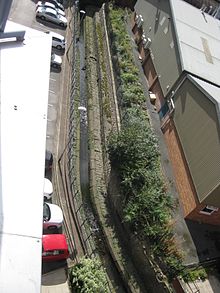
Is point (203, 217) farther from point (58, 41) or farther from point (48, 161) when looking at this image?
point (58, 41)

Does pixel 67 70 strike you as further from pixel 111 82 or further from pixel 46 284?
pixel 46 284

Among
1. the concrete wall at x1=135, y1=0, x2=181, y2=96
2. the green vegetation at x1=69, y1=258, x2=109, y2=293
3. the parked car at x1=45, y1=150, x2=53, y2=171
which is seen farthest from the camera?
the concrete wall at x1=135, y1=0, x2=181, y2=96

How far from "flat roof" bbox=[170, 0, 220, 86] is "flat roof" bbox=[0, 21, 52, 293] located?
12.7 meters

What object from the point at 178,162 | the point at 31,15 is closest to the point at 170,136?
the point at 178,162

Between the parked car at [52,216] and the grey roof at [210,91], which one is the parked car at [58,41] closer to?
the grey roof at [210,91]

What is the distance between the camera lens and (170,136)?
92.8 ft

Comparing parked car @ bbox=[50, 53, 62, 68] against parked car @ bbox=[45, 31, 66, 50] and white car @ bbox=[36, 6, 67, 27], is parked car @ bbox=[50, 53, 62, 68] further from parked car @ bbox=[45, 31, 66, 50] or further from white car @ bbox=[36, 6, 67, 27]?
white car @ bbox=[36, 6, 67, 27]

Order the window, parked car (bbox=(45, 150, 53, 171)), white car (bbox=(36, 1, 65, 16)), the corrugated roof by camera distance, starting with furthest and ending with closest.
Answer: white car (bbox=(36, 1, 65, 16)), parked car (bbox=(45, 150, 53, 171)), the window, the corrugated roof

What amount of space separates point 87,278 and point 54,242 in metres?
3.23

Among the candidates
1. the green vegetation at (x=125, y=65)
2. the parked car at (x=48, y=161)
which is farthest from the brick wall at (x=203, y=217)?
the green vegetation at (x=125, y=65)

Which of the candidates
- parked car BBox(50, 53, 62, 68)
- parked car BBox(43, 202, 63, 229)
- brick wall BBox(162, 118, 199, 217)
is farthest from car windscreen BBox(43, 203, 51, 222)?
parked car BBox(50, 53, 62, 68)

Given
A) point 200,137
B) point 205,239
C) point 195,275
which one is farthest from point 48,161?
point 195,275

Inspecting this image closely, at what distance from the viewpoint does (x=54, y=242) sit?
20.9 m

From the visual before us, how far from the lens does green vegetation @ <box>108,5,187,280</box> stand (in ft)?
69.2
